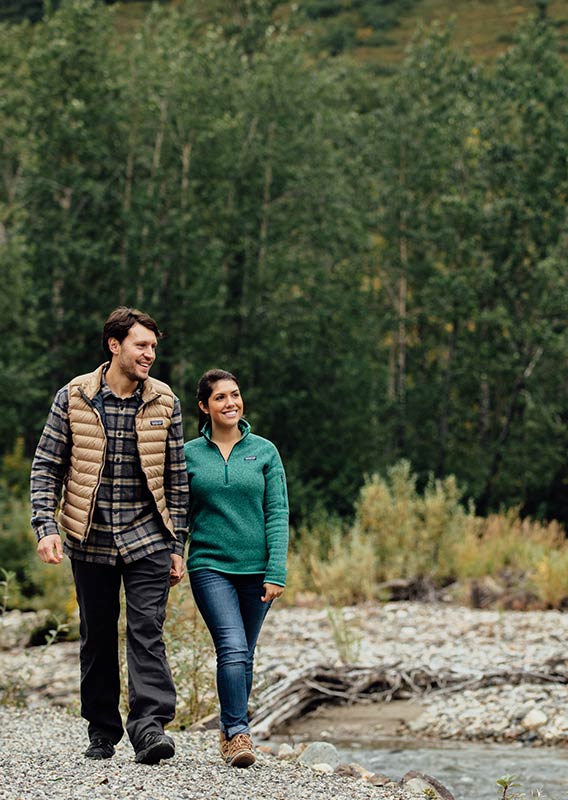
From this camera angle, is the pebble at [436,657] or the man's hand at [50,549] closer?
the man's hand at [50,549]

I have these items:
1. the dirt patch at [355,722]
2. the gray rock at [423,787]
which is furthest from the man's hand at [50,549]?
the dirt patch at [355,722]

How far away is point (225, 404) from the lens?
5246 millimetres

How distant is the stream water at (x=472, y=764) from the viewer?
6.27m

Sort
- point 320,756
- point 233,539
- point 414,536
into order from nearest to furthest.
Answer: point 233,539 < point 320,756 < point 414,536

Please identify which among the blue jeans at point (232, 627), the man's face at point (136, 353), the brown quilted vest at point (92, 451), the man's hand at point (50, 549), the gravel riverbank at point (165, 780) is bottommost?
the gravel riverbank at point (165, 780)

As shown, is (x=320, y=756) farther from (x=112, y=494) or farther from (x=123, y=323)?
(x=123, y=323)

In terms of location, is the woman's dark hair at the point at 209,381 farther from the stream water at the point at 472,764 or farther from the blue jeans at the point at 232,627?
the stream water at the point at 472,764

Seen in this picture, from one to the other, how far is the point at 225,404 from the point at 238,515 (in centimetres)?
51

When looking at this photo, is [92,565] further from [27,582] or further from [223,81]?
[223,81]

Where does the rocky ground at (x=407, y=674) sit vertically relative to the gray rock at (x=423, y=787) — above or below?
below

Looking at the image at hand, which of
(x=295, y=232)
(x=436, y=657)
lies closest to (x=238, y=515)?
(x=436, y=657)

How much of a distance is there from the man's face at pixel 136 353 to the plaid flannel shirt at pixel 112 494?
0.39 ft

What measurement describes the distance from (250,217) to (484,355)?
5.28m

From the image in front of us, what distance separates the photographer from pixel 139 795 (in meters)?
4.22
